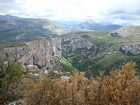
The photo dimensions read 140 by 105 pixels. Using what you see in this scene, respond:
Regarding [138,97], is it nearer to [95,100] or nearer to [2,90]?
[95,100]

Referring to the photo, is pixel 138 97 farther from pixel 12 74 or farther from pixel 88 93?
pixel 12 74

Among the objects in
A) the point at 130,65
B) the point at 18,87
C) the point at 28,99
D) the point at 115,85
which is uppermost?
the point at 130,65

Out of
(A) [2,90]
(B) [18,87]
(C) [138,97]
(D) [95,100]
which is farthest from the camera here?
(B) [18,87]

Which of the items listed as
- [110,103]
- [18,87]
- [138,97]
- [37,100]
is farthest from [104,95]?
[18,87]

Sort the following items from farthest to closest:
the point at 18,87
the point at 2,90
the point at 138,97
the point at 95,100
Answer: the point at 18,87 → the point at 2,90 → the point at 95,100 → the point at 138,97

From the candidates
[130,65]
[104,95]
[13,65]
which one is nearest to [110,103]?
[104,95]

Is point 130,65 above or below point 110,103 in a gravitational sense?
above

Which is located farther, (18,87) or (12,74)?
(18,87)
